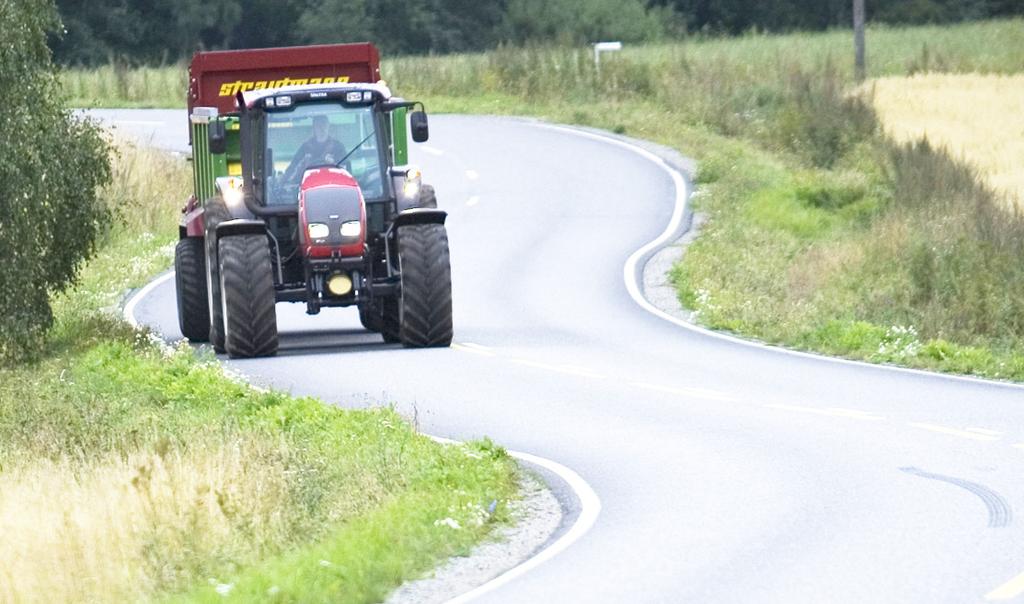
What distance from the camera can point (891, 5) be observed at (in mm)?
99375

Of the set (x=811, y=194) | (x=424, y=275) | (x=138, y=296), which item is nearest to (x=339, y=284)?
(x=424, y=275)

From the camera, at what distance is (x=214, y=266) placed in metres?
22.0

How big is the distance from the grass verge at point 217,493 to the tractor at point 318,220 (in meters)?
1.42

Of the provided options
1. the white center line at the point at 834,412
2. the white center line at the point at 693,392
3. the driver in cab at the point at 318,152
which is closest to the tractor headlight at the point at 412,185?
the driver in cab at the point at 318,152

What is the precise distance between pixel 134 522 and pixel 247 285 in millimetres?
8100

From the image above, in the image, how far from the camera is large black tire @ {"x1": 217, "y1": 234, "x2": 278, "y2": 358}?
2086cm

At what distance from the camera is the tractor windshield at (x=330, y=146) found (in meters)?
21.9

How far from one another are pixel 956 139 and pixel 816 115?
9.97ft

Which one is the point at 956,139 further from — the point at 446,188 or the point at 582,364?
the point at 582,364

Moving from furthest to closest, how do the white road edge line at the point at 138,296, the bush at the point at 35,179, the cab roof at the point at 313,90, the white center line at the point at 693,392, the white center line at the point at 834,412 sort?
the white road edge line at the point at 138,296, the bush at the point at 35,179, the cab roof at the point at 313,90, the white center line at the point at 693,392, the white center line at the point at 834,412

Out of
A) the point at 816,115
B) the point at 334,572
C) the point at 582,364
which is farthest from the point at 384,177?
the point at 816,115

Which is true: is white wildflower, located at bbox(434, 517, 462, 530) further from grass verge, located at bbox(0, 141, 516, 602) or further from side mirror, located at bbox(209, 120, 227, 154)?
side mirror, located at bbox(209, 120, 227, 154)

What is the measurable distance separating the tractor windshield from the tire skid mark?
8896 mm

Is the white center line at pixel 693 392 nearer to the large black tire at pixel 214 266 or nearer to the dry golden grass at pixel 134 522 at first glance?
the large black tire at pixel 214 266
